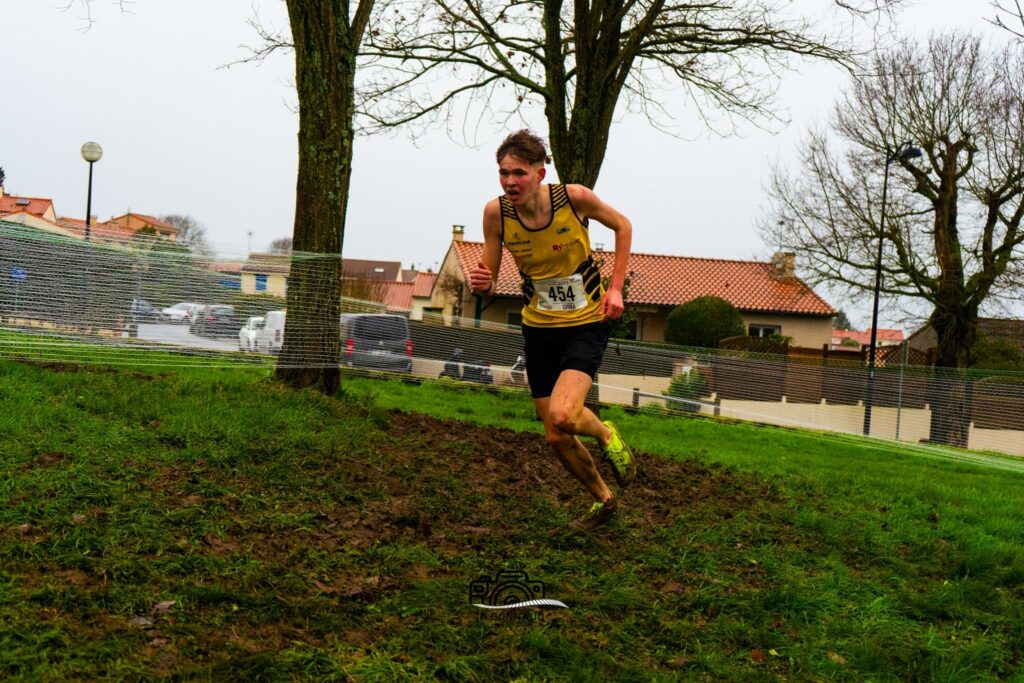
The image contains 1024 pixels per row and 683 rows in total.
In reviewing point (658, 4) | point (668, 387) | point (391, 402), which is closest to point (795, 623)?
point (391, 402)

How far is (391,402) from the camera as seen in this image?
11.6 m

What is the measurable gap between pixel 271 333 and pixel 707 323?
1025 inches

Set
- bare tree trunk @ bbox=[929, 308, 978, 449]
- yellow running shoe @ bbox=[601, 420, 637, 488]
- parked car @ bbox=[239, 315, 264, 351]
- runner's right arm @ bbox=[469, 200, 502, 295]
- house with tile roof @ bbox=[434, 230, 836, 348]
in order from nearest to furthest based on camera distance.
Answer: runner's right arm @ bbox=[469, 200, 502, 295], yellow running shoe @ bbox=[601, 420, 637, 488], parked car @ bbox=[239, 315, 264, 351], bare tree trunk @ bbox=[929, 308, 978, 449], house with tile roof @ bbox=[434, 230, 836, 348]

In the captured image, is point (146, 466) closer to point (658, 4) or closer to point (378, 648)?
point (378, 648)

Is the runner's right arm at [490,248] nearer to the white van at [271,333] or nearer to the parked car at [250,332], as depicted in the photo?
the white van at [271,333]

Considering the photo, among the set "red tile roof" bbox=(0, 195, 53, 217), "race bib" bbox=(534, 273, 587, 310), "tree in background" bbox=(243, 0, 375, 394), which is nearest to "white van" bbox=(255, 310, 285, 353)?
"tree in background" bbox=(243, 0, 375, 394)

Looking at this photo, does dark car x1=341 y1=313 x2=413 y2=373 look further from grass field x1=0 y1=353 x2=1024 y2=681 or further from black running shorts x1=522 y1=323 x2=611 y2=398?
black running shorts x1=522 y1=323 x2=611 y2=398

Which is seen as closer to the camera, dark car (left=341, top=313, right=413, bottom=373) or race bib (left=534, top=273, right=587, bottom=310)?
race bib (left=534, top=273, right=587, bottom=310)

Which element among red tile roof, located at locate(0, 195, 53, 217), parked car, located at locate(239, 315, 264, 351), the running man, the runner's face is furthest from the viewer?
red tile roof, located at locate(0, 195, 53, 217)

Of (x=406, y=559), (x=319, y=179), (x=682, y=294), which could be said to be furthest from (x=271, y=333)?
(x=682, y=294)

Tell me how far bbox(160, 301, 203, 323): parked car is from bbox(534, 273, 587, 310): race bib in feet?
15.7

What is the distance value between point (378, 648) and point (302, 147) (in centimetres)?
610

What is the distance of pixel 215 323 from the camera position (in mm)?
9125

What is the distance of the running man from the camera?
5.04m
